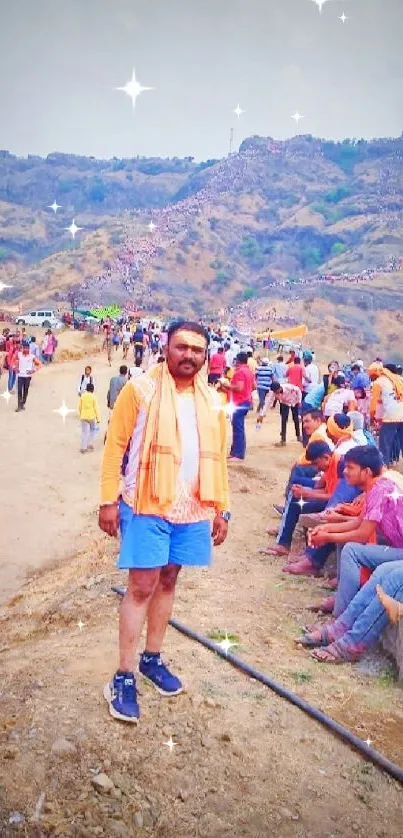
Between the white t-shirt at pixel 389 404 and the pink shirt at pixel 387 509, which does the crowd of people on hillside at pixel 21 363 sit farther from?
the pink shirt at pixel 387 509

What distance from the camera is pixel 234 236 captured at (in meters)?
91.5

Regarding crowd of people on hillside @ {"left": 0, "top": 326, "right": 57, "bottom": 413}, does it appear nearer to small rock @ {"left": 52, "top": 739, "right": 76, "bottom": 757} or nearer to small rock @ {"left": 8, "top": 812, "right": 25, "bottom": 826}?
small rock @ {"left": 52, "top": 739, "right": 76, "bottom": 757}

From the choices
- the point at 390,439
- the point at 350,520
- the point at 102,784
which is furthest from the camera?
the point at 390,439

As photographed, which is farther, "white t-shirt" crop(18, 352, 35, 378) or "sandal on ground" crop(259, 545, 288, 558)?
"white t-shirt" crop(18, 352, 35, 378)

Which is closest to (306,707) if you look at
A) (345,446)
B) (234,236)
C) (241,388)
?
(345,446)

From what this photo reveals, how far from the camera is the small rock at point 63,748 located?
104 inches

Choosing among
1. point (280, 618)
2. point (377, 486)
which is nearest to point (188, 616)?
point (280, 618)

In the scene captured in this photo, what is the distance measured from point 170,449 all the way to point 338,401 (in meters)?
7.02

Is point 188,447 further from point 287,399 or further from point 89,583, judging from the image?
point 287,399

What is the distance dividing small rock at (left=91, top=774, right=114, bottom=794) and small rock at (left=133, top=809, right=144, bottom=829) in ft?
0.47

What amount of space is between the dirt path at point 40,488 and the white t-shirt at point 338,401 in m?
3.65

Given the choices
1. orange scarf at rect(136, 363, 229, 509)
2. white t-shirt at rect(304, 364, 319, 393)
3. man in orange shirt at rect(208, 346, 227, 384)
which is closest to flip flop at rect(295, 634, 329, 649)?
orange scarf at rect(136, 363, 229, 509)

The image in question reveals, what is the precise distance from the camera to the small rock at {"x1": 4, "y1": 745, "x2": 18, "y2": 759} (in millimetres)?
2617

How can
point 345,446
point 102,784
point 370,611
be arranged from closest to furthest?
Result: point 102,784 < point 370,611 < point 345,446
